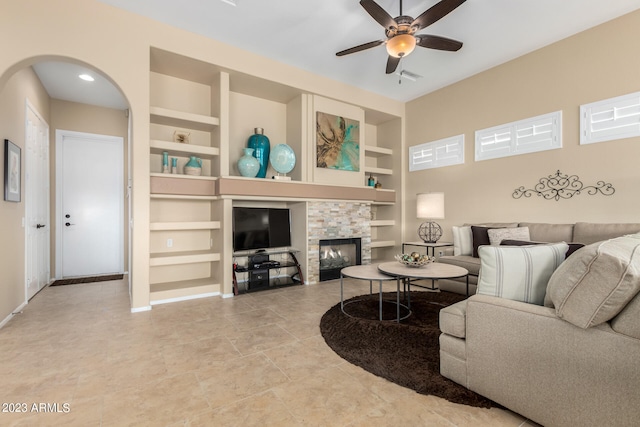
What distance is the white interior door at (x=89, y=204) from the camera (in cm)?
505

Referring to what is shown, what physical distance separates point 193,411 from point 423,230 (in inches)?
184

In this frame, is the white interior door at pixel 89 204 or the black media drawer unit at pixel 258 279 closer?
the black media drawer unit at pixel 258 279

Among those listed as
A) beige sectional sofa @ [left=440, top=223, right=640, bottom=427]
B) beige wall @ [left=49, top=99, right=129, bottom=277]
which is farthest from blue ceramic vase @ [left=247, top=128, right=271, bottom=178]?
beige sectional sofa @ [left=440, top=223, right=640, bottom=427]

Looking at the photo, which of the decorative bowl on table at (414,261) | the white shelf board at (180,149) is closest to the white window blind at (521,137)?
the decorative bowl on table at (414,261)

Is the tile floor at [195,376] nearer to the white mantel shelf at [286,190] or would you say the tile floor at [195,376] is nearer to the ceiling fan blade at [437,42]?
the white mantel shelf at [286,190]

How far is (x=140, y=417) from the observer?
1603mm

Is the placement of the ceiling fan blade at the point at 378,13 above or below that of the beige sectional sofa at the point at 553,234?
above

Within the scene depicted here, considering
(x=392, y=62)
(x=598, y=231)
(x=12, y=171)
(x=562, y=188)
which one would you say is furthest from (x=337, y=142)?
(x=12, y=171)

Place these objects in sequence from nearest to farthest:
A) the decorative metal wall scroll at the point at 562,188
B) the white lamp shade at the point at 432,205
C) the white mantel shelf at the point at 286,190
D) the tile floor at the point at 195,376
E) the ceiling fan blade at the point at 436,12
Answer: the tile floor at the point at 195,376 → the ceiling fan blade at the point at 436,12 → the decorative metal wall scroll at the point at 562,188 → the white mantel shelf at the point at 286,190 → the white lamp shade at the point at 432,205

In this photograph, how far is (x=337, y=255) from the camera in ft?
16.8

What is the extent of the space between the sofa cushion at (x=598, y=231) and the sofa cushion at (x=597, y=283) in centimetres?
229

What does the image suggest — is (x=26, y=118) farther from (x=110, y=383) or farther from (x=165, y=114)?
(x=110, y=383)

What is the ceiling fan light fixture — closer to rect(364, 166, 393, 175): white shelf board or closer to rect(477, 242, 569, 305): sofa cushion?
rect(477, 242, 569, 305): sofa cushion

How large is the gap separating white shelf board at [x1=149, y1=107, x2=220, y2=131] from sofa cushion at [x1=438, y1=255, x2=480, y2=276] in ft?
11.8
